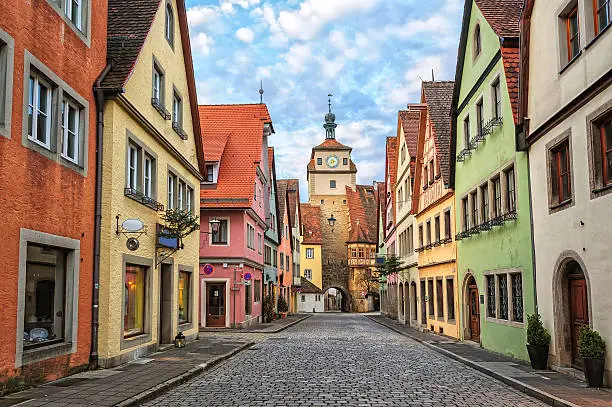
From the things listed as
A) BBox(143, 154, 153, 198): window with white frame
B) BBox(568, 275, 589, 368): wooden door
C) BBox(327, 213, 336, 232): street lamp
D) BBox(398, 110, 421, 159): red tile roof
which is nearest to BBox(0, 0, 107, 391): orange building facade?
BBox(143, 154, 153, 198): window with white frame

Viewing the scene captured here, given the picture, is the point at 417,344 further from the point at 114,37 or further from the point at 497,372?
the point at 114,37

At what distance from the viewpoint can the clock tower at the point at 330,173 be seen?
8769cm

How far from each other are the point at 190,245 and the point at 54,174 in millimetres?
11626

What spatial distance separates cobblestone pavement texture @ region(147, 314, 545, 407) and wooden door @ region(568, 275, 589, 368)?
1.83m

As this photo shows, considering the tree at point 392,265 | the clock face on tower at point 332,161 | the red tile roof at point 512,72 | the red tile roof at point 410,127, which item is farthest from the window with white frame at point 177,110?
the clock face on tower at point 332,161

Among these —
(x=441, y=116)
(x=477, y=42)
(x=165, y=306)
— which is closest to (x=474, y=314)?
(x=477, y=42)

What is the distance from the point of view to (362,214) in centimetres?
8181

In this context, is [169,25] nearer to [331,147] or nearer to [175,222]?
[175,222]

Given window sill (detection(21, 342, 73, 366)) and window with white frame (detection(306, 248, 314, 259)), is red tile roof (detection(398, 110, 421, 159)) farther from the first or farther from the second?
window with white frame (detection(306, 248, 314, 259))

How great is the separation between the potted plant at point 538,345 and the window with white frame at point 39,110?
10559 mm

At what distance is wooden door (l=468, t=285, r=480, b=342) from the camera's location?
2217 centimetres

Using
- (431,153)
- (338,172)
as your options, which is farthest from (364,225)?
(431,153)

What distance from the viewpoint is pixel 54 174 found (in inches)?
469

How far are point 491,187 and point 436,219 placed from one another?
970 centimetres
